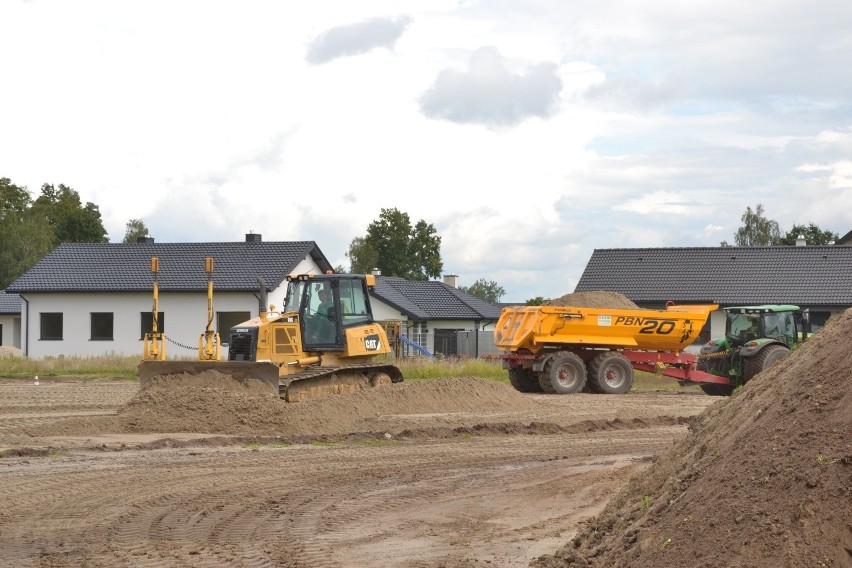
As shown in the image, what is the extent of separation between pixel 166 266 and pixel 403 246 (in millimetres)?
40143

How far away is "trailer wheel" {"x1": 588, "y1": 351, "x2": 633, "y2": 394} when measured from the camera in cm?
2722

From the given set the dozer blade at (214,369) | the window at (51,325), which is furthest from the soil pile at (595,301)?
the window at (51,325)

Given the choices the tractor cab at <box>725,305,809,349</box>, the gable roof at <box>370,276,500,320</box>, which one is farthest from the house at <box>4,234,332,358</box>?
the tractor cab at <box>725,305,809,349</box>

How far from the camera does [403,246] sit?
83.4 m

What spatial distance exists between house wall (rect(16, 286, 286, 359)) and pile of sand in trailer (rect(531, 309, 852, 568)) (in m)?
34.4

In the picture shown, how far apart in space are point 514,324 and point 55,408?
10.9 meters

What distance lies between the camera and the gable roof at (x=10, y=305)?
58.2 metres

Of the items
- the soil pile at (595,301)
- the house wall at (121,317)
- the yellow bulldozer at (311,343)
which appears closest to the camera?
the yellow bulldozer at (311,343)

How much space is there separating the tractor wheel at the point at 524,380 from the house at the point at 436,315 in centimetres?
2151

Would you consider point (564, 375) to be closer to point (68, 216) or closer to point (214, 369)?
point (214, 369)

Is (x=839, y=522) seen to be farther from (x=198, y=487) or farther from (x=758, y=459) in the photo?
(x=198, y=487)

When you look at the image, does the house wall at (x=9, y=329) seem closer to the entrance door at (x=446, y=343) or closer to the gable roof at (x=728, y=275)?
the entrance door at (x=446, y=343)

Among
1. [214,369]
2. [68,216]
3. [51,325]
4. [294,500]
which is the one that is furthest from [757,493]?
[68,216]

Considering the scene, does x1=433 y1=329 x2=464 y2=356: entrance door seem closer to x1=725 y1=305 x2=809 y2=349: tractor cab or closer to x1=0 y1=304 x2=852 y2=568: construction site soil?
x1=725 y1=305 x2=809 y2=349: tractor cab
